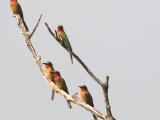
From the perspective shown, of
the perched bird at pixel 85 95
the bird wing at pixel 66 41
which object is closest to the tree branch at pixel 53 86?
the bird wing at pixel 66 41

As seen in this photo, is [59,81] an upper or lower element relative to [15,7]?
lower

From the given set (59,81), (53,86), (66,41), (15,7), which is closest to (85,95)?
(59,81)

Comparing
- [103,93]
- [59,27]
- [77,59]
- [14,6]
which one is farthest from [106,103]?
[14,6]

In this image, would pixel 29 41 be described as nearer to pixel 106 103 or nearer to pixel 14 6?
pixel 106 103

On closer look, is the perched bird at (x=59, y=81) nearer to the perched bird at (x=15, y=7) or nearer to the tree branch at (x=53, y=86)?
the tree branch at (x=53, y=86)

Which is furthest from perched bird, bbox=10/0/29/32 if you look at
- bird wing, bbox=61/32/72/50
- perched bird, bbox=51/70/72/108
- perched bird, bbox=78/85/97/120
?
perched bird, bbox=78/85/97/120

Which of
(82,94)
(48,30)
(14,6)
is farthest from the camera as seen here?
(14,6)

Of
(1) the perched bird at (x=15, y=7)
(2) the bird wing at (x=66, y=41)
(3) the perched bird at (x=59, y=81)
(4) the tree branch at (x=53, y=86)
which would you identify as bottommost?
(4) the tree branch at (x=53, y=86)

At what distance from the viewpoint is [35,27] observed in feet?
33.8

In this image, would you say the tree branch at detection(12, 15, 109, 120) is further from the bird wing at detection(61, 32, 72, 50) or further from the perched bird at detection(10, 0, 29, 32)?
the perched bird at detection(10, 0, 29, 32)

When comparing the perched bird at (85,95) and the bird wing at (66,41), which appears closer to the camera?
the bird wing at (66,41)

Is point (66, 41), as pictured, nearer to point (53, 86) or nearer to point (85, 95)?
point (85, 95)

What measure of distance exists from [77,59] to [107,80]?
2.28 feet

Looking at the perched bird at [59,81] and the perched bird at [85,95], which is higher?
the perched bird at [59,81]
